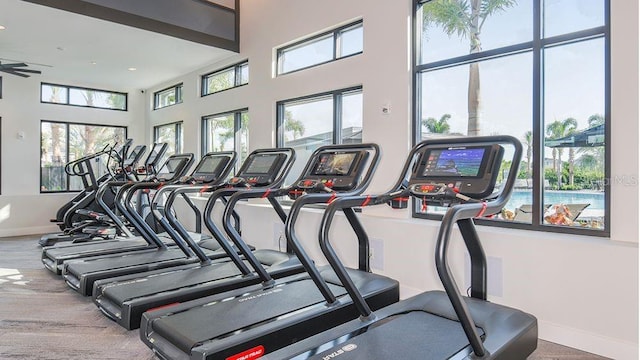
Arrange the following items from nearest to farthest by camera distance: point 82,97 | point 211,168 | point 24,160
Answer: point 211,168
point 24,160
point 82,97

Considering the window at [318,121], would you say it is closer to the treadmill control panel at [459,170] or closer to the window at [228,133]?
the window at [228,133]

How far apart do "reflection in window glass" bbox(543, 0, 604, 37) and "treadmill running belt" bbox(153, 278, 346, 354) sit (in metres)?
2.76

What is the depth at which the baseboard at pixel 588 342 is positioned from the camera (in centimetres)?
265

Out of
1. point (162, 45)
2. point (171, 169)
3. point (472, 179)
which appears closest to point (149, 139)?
point (162, 45)

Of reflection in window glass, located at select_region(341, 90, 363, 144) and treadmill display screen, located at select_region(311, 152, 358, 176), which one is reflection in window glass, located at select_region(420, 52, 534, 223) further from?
treadmill display screen, located at select_region(311, 152, 358, 176)

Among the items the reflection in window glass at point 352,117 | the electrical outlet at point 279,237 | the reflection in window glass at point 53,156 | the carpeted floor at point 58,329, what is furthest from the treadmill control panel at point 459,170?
the reflection in window glass at point 53,156

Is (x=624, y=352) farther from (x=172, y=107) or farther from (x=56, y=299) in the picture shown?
(x=172, y=107)

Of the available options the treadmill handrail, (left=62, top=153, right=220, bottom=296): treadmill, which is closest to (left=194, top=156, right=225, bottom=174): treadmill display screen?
(left=62, top=153, right=220, bottom=296): treadmill

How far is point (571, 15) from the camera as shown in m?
3.20

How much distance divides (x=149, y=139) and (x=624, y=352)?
9316mm

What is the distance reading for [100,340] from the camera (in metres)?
2.96

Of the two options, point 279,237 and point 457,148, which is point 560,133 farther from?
point 279,237

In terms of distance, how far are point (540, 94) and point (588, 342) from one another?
1933mm

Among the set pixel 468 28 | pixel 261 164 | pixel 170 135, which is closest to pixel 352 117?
pixel 261 164
